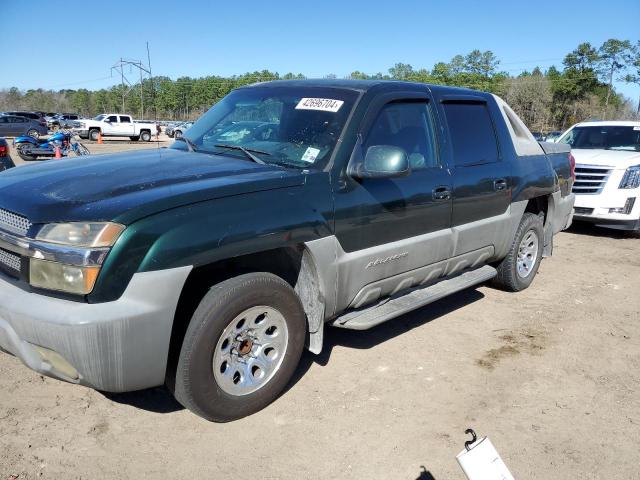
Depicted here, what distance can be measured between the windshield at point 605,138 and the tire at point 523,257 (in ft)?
16.1

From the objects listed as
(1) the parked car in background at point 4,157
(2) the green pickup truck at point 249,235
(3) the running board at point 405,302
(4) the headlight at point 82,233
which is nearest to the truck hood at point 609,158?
(2) the green pickup truck at point 249,235

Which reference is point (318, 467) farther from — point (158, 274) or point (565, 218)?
point (565, 218)

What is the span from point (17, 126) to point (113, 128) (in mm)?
5746

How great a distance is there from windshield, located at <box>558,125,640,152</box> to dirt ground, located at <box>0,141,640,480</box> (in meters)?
6.11

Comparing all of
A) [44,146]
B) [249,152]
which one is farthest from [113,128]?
[249,152]

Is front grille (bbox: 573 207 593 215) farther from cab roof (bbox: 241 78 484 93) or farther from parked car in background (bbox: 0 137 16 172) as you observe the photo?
parked car in background (bbox: 0 137 16 172)

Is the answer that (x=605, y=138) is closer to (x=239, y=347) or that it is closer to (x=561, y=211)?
(x=561, y=211)

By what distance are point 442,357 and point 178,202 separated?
2.41m

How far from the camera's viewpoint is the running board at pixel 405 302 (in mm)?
3557

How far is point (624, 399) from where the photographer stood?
358 cm

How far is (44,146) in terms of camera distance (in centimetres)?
2014

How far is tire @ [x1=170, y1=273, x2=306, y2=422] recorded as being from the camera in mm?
2781

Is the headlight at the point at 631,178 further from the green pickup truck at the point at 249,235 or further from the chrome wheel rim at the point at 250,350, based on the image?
the chrome wheel rim at the point at 250,350

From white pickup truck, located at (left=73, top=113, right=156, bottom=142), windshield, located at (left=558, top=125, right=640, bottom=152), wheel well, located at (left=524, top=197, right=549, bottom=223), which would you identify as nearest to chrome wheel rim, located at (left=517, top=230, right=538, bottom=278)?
wheel well, located at (left=524, top=197, right=549, bottom=223)
